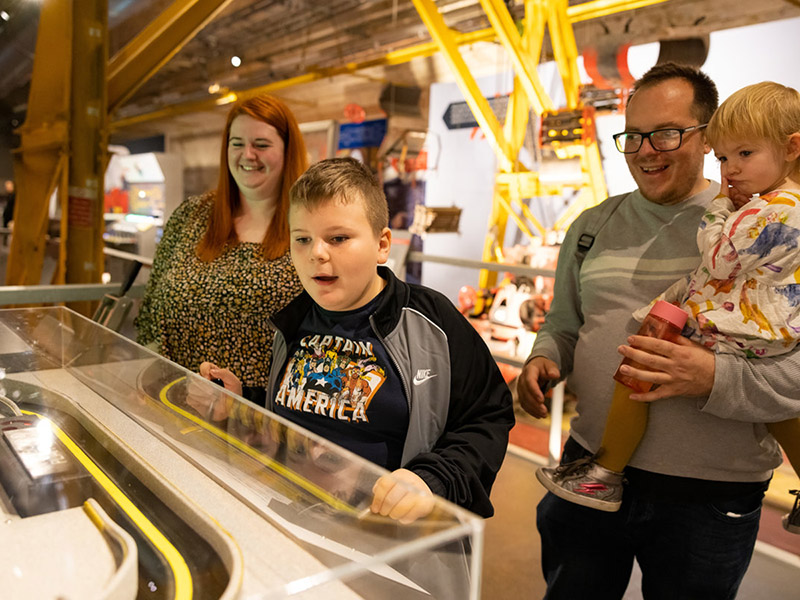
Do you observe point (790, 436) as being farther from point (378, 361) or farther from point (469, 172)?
point (469, 172)

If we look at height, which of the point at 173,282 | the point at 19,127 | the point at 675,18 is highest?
the point at 675,18

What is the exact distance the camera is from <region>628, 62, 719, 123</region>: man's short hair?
131 centimetres

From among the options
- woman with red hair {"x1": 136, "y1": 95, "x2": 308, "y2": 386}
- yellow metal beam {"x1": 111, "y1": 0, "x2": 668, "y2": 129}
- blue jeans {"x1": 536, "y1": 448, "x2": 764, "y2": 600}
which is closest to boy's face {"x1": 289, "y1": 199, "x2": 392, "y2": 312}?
woman with red hair {"x1": 136, "y1": 95, "x2": 308, "y2": 386}

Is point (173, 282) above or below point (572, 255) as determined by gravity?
below

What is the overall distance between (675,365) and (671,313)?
0.34 ft

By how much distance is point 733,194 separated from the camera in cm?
126

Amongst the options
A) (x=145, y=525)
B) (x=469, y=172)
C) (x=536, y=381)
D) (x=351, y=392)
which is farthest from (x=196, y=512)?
→ (x=469, y=172)

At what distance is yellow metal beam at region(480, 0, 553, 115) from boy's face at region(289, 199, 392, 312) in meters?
3.65

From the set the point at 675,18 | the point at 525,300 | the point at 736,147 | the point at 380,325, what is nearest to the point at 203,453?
the point at 380,325

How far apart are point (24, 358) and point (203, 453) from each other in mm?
718

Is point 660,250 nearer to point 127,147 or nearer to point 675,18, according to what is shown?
point 675,18

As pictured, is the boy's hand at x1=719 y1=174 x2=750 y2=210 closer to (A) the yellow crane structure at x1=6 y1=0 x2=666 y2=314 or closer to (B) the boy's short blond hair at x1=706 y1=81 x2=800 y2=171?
(B) the boy's short blond hair at x1=706 y1=81 x2=800 y2=171

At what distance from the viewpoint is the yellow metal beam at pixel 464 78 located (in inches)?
184

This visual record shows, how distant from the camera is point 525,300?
423 centimetres
